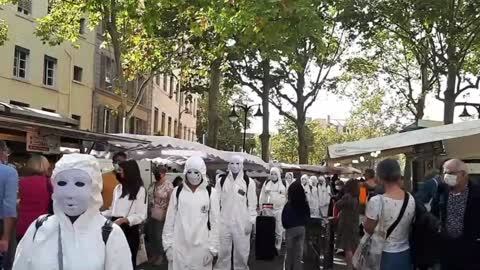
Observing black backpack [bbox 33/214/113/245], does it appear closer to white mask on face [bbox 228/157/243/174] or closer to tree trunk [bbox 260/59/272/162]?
white mask on face [bbox 228/157/243/174]

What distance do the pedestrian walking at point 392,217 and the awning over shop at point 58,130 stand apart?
753cm

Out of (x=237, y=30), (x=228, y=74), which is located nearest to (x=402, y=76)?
(x=228, y=74)

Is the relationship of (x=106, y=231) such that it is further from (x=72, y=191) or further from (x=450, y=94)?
(x=450, y=94)

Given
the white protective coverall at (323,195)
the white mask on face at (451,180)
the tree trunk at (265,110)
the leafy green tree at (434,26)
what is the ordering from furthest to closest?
the tree trunk at (265,110) < the white protective coverall at (323,195) < the leafy green tree at (434,26) < the white mask on face at (451,180)

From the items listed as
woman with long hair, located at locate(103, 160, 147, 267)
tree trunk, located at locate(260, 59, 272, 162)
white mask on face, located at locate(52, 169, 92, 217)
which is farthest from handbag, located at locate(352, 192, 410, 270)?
tree trunk, located at locate(260, 59, 272, 162)

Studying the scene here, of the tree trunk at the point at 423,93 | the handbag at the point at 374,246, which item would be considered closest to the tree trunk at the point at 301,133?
the tree trunk at the point at 423,93

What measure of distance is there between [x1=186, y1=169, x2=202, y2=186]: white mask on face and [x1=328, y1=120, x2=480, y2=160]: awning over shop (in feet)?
14.6

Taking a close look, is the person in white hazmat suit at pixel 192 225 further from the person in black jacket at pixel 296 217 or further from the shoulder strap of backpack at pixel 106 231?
the shoulder strap of backpack at pixel 106 231

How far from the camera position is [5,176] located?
7.15 meters

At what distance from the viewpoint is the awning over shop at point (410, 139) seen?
11137 mm

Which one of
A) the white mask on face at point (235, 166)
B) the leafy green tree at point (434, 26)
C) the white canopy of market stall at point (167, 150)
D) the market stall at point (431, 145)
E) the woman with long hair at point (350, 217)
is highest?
the leafy green tree at point (434, 26)

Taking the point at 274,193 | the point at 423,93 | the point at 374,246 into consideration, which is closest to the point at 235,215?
the point at 374,246

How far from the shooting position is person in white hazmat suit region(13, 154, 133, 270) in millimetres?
3547

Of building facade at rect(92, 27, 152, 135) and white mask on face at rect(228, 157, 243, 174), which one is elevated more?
building facade at rect(92, 27, 152, 135)
